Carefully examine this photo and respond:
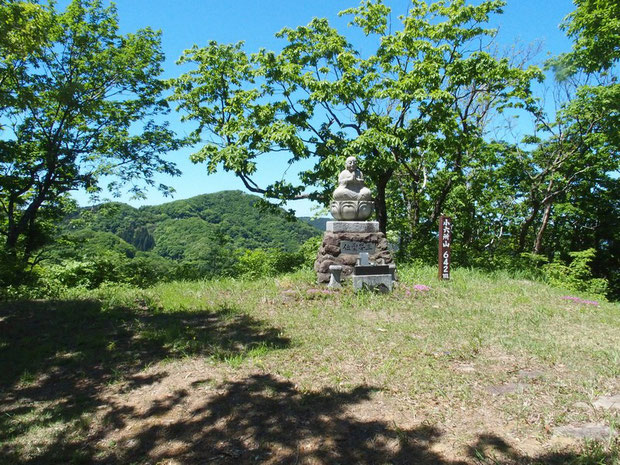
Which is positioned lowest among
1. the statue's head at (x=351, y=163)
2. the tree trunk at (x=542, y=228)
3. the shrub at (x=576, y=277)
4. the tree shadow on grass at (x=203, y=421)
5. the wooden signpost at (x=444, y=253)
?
the tree shadow on grass at (x=203, y=421)

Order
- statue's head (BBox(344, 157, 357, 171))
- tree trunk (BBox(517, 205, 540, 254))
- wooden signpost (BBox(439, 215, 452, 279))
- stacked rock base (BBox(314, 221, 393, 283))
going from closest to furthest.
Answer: stacked rock base (BBox(314, 221, 393, 283)), statue's head (BBox(344, 157, 357, 171)), wooden signpost (BBox(439, 215, 452, 279)), tree trunk (BBox(517, 205, 540, 254))

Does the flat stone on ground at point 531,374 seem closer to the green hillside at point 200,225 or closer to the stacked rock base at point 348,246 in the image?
the stacked rock base at point 348,246

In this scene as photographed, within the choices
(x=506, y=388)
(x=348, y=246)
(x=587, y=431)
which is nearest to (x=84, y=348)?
(x=506, y=388)

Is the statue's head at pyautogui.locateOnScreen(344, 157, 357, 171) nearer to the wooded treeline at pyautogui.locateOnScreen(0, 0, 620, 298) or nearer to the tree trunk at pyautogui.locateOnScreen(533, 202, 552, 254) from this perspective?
the wooded treeline at pyautogui.locateOnScreen(0, 0, 620, 298)

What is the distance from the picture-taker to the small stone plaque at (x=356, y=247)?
8.09m

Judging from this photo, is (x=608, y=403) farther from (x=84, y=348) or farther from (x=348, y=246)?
(x=84, y=348)

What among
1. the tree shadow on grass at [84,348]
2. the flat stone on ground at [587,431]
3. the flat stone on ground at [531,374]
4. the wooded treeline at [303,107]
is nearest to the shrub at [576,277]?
the wooded treeline at [303,107]

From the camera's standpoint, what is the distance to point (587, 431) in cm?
287

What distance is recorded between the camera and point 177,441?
289 centimetres

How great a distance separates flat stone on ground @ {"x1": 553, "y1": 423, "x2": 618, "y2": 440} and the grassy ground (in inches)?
1.1

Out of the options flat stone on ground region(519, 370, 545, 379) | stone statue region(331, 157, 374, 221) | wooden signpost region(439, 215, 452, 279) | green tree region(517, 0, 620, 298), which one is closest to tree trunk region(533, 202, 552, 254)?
green tree region(517, 0, 620, 298)

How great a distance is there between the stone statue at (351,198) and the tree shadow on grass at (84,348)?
3.22 meters

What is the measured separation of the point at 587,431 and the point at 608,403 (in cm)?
61

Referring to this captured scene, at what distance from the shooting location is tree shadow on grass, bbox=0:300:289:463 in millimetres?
3494
